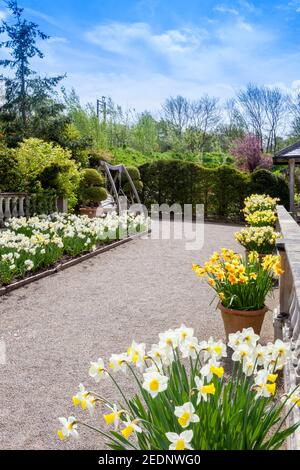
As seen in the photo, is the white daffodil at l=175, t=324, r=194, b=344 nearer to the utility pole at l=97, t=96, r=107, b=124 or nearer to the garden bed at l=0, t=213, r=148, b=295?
the garden bed at l=0, t=213, r=148, b=295

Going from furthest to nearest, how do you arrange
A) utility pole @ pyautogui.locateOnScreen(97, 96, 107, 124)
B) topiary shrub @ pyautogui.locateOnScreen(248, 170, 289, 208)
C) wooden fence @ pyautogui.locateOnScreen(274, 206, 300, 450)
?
utility pole @ pyautogui.locateOnScreen(97, 96, 107, 124) < topiary shrub @ pyautogui.locateOnScreen(248, 170, 289, 208) < wooden fence @ pyautogui.locateOnScreen(274, 206, 300, 450)

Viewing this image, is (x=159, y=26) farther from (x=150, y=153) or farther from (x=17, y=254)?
(x=150, y=153)

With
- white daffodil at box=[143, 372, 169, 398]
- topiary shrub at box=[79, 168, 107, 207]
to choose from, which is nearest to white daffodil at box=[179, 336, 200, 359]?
white daffodil at box=[143, 372, 169, 398]

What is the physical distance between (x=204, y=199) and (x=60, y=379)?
591 inches

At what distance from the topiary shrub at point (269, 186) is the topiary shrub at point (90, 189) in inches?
233

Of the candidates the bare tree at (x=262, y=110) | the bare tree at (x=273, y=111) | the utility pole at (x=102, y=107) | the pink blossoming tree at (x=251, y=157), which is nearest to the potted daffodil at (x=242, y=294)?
the pink blossoming tree at (x=251, y=157)

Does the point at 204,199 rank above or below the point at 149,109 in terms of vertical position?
below

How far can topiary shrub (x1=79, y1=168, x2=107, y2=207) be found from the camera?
14555 millimetres

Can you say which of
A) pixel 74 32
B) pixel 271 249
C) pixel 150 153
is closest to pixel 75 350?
pixel 271 249

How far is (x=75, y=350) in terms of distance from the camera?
372cm

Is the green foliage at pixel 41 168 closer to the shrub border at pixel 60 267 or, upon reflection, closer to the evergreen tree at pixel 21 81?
the shrub border at pixel 60 267

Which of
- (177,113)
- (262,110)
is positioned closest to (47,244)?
(262,110)

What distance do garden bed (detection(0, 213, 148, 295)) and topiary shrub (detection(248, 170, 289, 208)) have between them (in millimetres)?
6705

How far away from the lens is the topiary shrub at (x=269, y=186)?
632 inches
